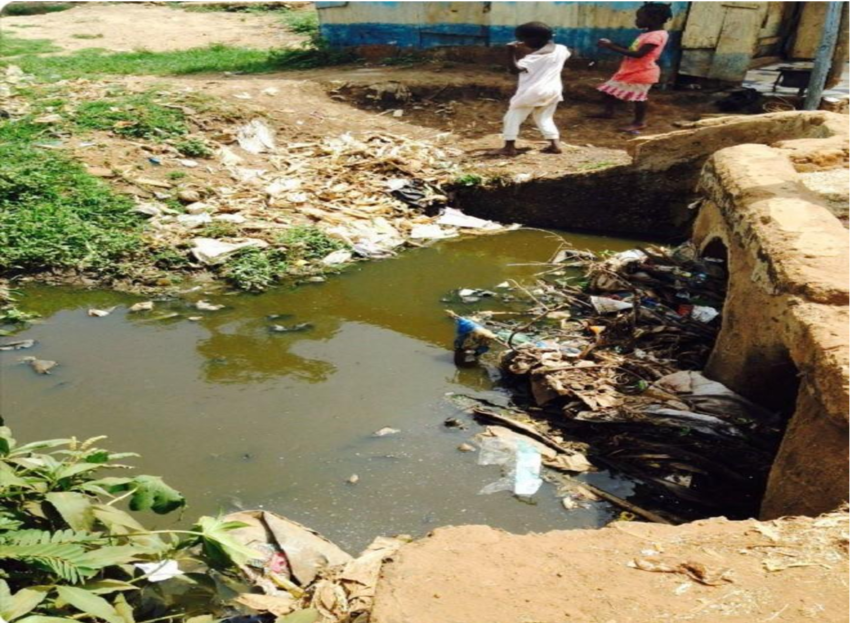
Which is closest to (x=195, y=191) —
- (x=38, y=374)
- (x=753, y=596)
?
(x=38, y=374)

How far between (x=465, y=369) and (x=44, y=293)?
3142 millimetres

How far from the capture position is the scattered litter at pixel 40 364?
15.1 ft

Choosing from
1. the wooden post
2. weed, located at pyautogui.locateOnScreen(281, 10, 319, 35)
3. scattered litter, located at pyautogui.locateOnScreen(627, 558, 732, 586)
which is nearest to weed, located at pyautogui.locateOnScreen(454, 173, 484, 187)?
the wooden post

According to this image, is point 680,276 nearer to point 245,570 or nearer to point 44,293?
point 245,570

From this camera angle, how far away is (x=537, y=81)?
314 inches

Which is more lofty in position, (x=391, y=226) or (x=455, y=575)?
(x=455, y=575)

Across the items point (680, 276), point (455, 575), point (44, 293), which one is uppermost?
point (455, 575)

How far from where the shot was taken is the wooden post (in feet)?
25.8

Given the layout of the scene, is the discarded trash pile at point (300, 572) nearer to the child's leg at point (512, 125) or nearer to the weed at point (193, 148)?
the weed at point (193, 148)

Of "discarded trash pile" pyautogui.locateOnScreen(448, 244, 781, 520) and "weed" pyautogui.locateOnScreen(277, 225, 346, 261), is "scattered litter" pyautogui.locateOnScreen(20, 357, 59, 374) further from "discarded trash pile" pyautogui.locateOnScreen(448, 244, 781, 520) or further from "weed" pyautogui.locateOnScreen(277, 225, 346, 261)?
"discarded trash pile" pyautogui.locateOnScreen(448, 244, 781, 520)

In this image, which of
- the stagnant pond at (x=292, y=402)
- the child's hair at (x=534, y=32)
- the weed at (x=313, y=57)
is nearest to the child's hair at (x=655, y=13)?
the child's hair at (x=534, y=32)

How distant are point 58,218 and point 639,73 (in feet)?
19.7

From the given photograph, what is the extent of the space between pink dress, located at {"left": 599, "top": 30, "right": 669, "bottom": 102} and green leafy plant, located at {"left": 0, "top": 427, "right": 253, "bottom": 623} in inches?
287

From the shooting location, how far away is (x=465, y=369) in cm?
484
